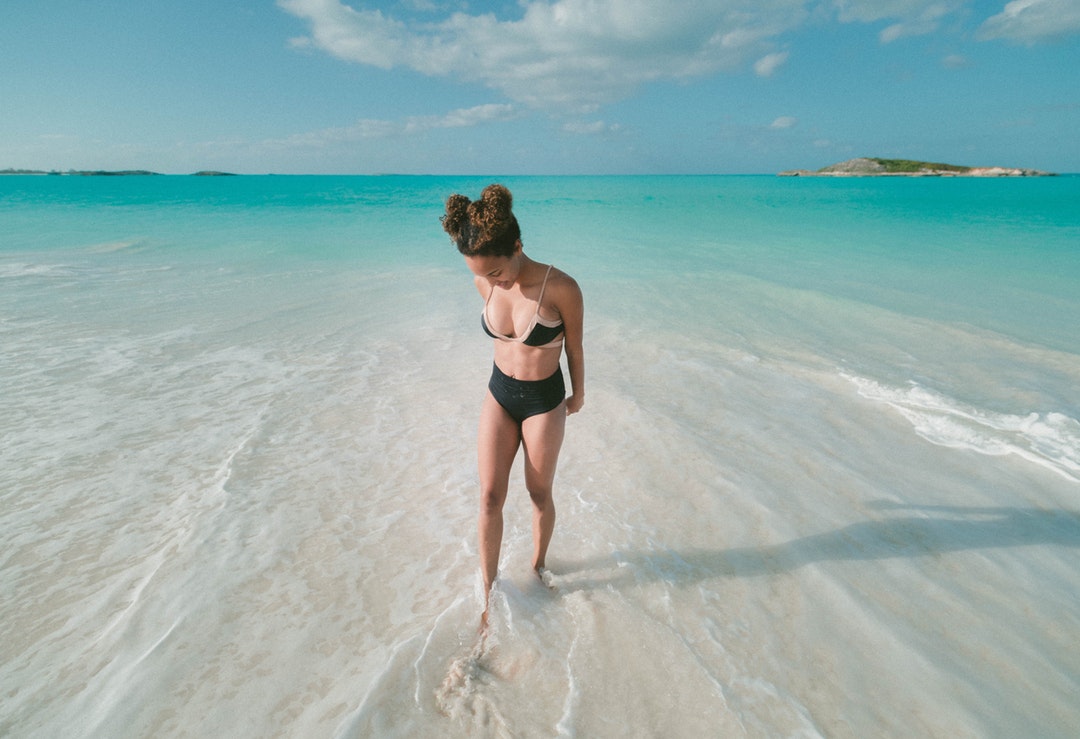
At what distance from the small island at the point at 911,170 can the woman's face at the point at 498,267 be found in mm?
185234

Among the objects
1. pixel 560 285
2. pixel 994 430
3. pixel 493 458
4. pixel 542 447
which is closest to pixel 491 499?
pixel 493 458

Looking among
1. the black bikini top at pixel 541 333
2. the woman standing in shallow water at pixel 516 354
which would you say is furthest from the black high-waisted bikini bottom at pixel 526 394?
the black bikini top at pixel 541 333

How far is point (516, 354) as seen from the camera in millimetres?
2965

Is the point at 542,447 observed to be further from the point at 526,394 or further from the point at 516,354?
the point at 516,354

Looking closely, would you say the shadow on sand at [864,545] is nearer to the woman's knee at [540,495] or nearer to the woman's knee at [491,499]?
the woman's knee at [540,495]

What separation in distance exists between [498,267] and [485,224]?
23 cm

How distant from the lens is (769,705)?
2.73 metres

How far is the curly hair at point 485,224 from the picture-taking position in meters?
2.43

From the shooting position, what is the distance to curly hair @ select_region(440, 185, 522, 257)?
7.98ft

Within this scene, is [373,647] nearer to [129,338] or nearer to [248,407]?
[248,407]

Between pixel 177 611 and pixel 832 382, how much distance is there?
24.6 feet

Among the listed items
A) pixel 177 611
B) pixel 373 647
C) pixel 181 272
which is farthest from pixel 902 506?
pixel 181 272

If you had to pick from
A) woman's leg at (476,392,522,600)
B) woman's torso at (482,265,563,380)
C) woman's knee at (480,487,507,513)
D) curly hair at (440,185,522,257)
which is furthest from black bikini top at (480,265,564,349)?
woman's knee at (480,487,507,513)

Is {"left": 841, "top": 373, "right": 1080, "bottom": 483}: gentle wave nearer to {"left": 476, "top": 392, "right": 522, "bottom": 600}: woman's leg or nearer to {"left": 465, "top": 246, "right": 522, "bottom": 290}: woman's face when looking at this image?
{"left": 476, "top": 392, "right": 522, "bottom": 600}: woman's leg
